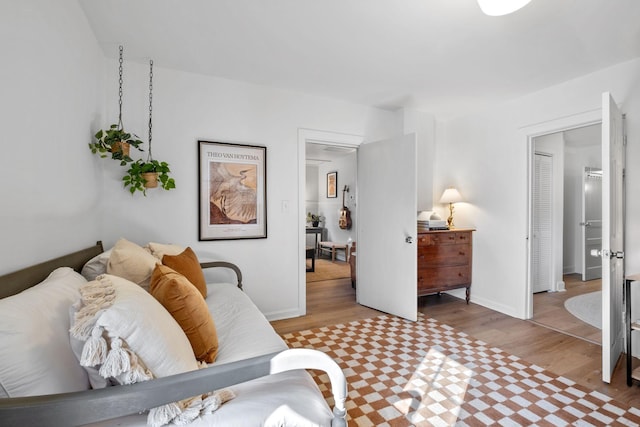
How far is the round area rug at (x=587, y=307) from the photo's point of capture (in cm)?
326

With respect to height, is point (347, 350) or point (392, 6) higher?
point (392, 6)

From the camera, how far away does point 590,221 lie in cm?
516

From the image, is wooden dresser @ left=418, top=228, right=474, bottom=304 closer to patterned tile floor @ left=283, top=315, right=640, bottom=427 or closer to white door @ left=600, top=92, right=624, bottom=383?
patterned tile floor @ left=283, top=315, right=640, bottom=427

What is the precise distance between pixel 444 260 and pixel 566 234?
3288 millimetres

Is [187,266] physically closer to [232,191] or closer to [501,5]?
[232,191]

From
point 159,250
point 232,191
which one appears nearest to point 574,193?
point 232,191

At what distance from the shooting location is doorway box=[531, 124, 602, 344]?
3447 millimetres

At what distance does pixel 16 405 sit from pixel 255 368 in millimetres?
505

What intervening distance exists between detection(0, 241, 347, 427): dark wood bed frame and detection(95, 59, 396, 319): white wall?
1.79 meters

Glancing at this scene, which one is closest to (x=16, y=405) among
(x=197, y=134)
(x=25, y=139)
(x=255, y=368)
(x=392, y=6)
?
(x=255, y=368)

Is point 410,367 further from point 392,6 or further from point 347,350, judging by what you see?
point 392,6

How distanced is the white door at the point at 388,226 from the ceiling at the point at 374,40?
76 centimetres

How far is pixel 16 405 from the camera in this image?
0.64 meters

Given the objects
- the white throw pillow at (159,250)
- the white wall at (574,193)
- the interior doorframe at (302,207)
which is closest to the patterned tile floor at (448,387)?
the interior doorframe at (302,207)
